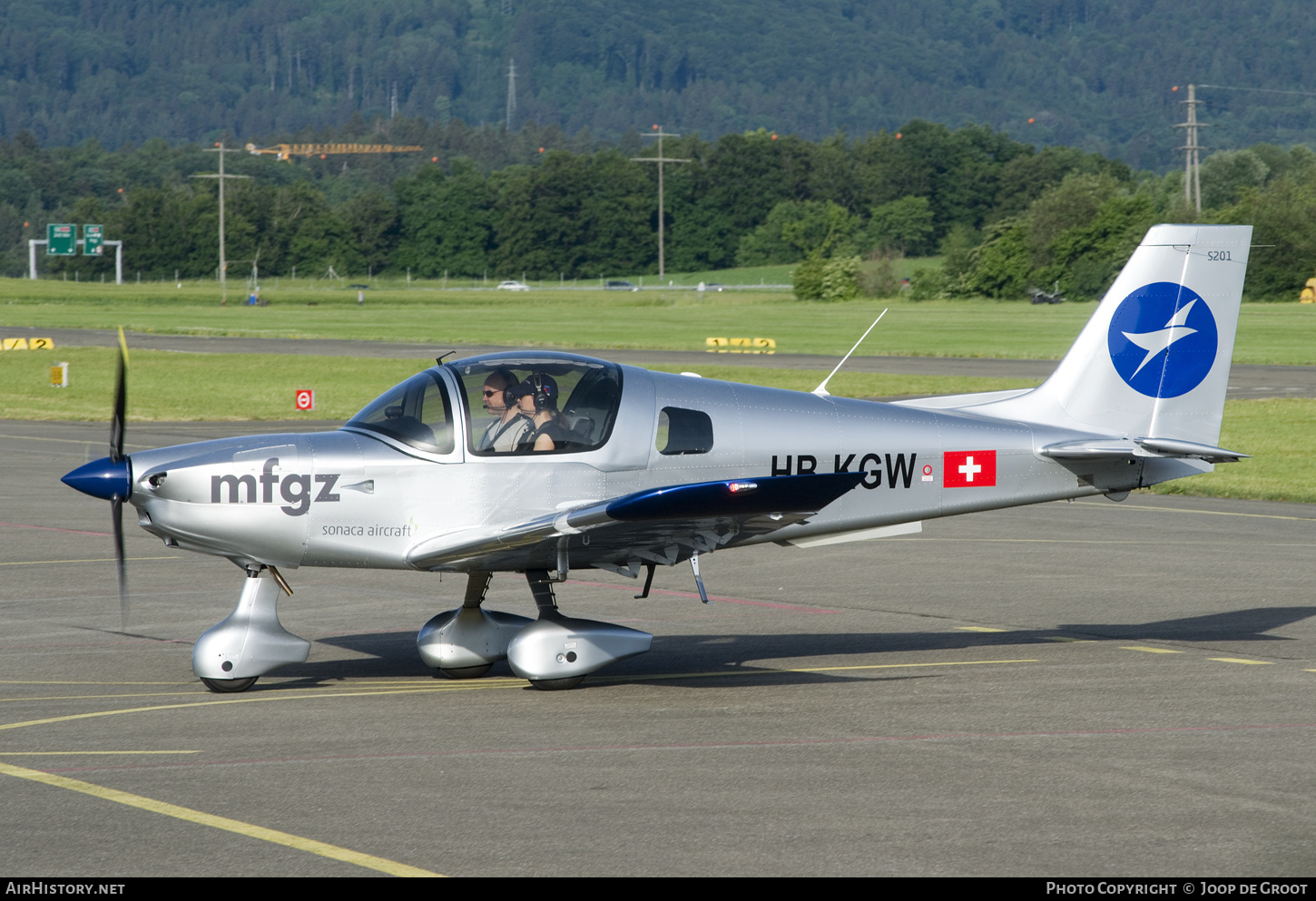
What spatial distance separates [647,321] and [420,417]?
71810 millimetres

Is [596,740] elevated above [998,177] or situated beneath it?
situated beneath

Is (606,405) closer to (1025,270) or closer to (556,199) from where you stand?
(1025,270)

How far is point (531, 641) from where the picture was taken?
32.7 feet

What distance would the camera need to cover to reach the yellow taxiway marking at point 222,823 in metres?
6.47

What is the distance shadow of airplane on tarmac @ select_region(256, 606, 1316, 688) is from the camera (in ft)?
35.0

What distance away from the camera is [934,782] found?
774 centimetres

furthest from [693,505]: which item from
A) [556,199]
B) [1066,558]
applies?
[556,199]

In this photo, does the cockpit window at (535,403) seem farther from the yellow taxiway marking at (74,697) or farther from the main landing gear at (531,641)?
the yellow taxiway marking at (74,697)

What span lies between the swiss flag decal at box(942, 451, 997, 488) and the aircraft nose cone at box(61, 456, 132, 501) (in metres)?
5.77

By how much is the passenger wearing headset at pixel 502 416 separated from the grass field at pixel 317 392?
14590mm

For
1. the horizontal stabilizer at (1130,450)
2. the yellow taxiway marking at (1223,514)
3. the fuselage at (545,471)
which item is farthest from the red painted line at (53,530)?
the yellow taxiway marking at (1223,514)

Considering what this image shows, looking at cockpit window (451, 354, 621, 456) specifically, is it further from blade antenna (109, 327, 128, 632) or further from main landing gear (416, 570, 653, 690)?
blade antenna (109, 327, 128, 632)

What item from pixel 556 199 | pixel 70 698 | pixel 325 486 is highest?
pixel 556 199
